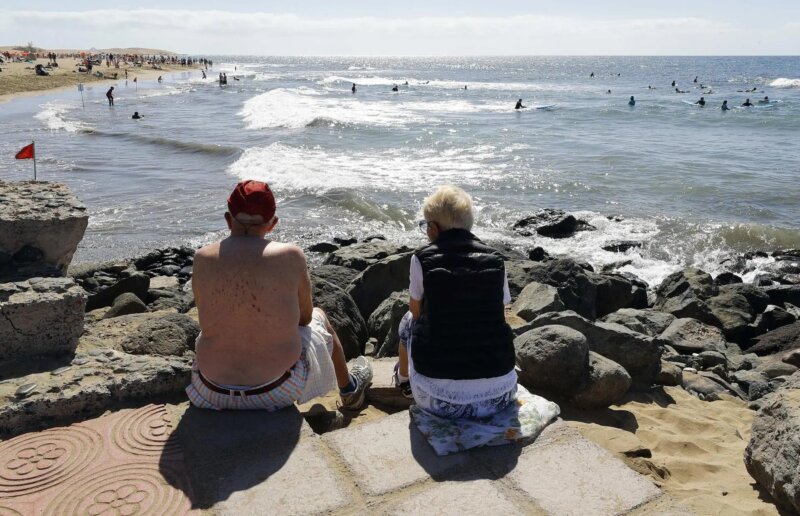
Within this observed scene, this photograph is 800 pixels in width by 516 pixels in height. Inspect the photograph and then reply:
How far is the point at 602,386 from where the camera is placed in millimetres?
4602

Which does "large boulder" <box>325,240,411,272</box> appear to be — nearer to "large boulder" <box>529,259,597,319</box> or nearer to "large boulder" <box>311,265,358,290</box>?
"large boulder" <box>311,265,358,290</box>

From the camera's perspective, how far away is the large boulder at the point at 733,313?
8.69 meters

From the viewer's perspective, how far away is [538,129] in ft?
98.7

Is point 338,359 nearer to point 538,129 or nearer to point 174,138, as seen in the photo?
point 174,138

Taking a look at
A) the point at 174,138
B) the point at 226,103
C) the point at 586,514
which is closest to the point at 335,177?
the point at 174,138

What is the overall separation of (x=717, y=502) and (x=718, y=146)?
78.8 ft

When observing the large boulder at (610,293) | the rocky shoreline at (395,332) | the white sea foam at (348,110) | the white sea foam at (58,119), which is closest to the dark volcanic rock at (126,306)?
the rocky shoreline at (395,332)

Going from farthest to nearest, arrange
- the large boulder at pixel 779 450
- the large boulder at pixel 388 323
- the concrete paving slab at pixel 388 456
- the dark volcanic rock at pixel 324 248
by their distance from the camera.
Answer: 1. the dark volcanic rock at pixel 324 248
2. the large boulder at pixel 388 323
3. the large boulder at pixel 779 450
4. the concrete paving slab at pixel 388 456

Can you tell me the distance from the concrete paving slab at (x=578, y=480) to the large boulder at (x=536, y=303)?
334 centimetres

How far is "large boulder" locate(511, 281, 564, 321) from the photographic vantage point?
661 cm

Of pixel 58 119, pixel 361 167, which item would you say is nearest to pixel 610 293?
pixel 361 167

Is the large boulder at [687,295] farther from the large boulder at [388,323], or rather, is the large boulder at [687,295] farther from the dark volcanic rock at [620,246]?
the large boulder at [388,323]

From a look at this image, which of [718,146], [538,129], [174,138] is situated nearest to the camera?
[718,146]

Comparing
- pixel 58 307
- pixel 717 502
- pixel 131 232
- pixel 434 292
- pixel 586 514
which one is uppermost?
pixel 434 292
